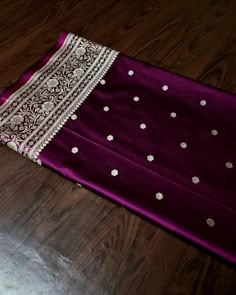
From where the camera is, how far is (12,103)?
800mm

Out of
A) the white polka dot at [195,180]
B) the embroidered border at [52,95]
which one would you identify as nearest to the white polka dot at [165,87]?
the embroidered border at [52,95]

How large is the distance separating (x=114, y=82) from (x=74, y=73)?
117 mm

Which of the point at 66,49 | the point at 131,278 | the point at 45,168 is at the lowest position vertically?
the point at 131,278

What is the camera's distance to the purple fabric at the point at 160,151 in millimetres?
629

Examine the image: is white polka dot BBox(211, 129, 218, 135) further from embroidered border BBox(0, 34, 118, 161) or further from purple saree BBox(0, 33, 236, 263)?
embroidered border BBox(0, 34, 118, 161)

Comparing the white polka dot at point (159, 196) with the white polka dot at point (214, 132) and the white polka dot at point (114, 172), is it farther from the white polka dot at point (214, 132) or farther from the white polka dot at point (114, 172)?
the white polka dot at point (214, 132)

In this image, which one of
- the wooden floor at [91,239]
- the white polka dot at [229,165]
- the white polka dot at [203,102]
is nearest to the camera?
the wooden floor at [91,239]

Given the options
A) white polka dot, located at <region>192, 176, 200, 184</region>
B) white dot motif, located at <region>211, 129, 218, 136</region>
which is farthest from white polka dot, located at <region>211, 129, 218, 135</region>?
white polka dot, located at <region>192, 176, 200, 184</region>

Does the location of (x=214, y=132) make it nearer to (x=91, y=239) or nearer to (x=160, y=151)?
(x=160, y=151)

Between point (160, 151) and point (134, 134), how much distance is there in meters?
0.08

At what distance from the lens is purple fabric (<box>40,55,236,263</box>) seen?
629mm

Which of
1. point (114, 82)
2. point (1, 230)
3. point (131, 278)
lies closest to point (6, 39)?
point (114, 82)

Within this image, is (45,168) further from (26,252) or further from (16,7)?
(16,7)

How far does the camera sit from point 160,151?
718 millimetres
